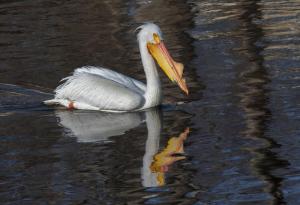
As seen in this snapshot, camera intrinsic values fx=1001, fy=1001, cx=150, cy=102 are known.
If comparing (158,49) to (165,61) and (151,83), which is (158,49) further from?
(151,83)

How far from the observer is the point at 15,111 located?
9.45 m

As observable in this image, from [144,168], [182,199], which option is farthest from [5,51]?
[182,199]

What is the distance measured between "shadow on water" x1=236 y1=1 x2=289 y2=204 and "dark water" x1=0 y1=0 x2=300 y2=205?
0.5 inches

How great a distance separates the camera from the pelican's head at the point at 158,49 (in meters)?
9.42

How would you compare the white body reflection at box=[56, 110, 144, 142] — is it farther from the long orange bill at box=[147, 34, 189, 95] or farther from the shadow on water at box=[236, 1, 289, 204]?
the shadow on water at box=[236, 1, 289, 204]

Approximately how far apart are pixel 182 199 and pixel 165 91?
3.74m

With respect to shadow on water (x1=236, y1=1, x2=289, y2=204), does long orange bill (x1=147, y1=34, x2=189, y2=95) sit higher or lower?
higher

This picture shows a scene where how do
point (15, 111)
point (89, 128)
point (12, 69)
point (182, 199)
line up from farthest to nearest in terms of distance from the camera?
point (12, 69), point (15, 111), point (89, 128), point (182, 199)

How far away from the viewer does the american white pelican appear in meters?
9.30

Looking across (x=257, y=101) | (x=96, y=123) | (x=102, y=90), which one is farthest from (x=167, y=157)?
(x=102, y=90)

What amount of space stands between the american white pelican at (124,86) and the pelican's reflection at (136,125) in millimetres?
105

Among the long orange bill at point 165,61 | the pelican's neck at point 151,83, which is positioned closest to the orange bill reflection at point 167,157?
the pelican's neck at point 151,83

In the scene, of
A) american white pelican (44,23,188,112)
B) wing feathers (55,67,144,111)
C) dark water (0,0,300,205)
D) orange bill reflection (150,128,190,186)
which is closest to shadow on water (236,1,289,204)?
dark water (0,0,300,205)

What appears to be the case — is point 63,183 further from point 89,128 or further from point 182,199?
point 89,128
